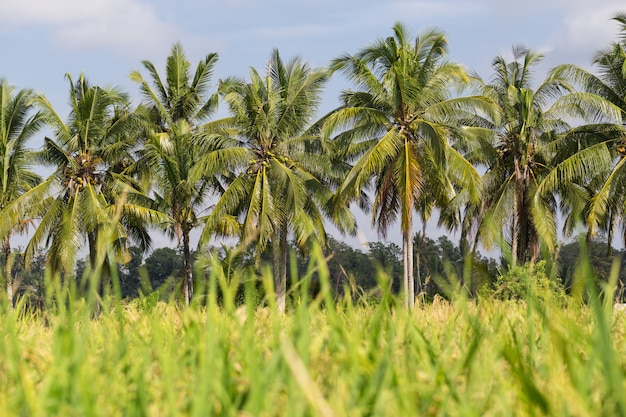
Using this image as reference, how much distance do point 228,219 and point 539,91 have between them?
13850 millimetres

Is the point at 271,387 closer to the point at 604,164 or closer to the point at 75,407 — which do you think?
the point at 75,407

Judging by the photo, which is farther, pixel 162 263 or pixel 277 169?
pixel 162 263

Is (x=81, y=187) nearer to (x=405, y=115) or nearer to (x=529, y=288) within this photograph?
(x=405, y=115)

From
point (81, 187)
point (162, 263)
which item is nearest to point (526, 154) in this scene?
point (81, 187)

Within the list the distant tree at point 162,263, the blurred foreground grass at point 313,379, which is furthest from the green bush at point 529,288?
the distant tree at point 162,263

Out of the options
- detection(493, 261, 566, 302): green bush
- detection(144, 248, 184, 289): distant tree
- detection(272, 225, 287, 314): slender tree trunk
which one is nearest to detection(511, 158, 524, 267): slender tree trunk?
detection(272, 225, 287, 314): slender tree trunk

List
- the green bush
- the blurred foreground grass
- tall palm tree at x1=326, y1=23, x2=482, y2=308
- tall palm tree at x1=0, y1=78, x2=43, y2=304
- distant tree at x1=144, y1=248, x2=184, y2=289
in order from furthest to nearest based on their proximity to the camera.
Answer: distant tree at x1=144, y1=248, x2=184, y2=289
tall palm tree at x1=0, y1=78, x2=43, y2=304
tall palm tree at x1=326, y1=23, x2=482, y2=308
the green bush
the blurred foreground grass

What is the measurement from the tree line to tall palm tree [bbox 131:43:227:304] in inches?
3.8

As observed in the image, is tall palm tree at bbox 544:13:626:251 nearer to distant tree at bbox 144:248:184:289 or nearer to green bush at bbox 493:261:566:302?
green bush at bbox 493:261:566:302

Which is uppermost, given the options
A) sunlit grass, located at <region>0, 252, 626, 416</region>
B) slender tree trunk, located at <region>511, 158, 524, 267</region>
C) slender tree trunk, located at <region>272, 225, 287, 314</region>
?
slender tree trunk, located at <region>511, 158, 524, 267</region>

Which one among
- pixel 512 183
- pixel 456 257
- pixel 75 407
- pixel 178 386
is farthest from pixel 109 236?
pixel 456 257

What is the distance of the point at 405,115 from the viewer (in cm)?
2878

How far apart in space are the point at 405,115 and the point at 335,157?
6458 millimetres

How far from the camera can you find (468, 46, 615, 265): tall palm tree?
103 ft
